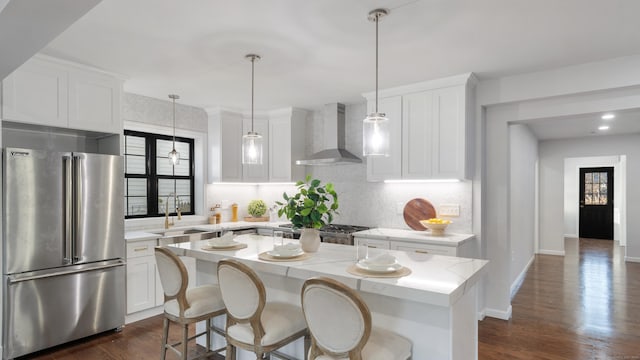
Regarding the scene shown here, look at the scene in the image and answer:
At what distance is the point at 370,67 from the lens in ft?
11.7

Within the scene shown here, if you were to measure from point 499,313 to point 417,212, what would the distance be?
1417 mm

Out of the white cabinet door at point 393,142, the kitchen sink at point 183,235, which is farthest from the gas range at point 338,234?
the kitchen sink at point 183,235

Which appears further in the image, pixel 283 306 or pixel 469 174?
pixel 469 174

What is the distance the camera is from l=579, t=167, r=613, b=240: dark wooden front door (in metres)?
10.3

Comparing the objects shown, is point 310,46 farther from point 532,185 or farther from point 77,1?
point 532,185

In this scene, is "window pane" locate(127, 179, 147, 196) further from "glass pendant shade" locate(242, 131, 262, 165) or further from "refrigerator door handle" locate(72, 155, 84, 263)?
"glass pendant shade" locate(242, 131, 262, 165)

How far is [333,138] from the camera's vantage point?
16.7 ft

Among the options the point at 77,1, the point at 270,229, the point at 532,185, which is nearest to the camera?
the point at 77,1

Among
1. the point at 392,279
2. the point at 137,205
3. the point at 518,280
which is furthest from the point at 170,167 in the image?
the point at 518,280

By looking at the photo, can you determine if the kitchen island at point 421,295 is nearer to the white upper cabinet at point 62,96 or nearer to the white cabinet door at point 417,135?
the white cabinet door at point 417,135

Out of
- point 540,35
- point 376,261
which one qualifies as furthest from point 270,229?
point 540,35

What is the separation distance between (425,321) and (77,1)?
2.34 meters

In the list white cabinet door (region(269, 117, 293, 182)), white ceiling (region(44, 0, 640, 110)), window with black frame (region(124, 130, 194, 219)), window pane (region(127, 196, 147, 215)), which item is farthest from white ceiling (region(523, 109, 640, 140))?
window pane (region(127, 196, 147, 215))

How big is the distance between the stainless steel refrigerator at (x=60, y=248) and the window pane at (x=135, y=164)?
1101 millimetres
